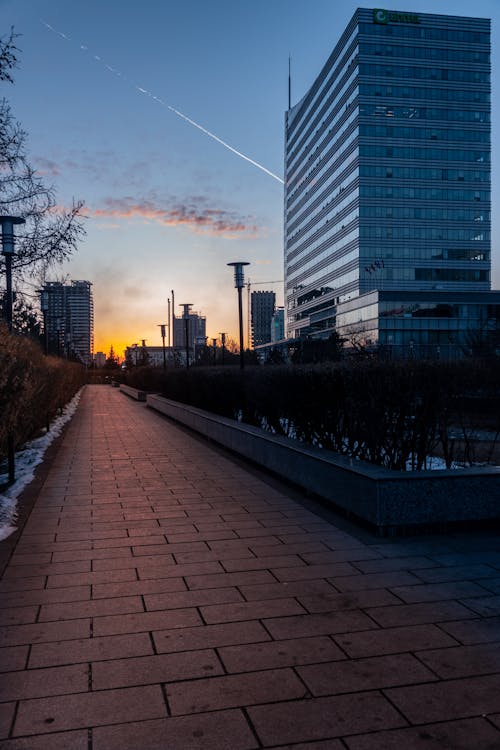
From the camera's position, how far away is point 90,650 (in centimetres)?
386

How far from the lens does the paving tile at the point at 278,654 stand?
365cm

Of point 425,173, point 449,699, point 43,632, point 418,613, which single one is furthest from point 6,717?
point 425,173

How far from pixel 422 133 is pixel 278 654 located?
10550 centimetres

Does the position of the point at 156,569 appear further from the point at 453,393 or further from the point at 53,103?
the point at 53,103

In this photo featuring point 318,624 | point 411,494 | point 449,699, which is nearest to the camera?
point 449,699

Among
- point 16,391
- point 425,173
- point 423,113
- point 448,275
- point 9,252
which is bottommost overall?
point 16,391

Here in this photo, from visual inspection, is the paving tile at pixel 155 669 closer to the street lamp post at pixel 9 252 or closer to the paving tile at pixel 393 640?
the paving tile at pixel 393 640

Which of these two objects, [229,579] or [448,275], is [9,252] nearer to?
[229,579]

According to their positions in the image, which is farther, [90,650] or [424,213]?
[424,213]

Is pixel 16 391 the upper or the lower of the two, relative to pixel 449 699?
upper

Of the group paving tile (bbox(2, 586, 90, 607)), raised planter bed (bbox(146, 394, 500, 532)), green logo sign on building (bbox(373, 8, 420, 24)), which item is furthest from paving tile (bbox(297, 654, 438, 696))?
green logo sign on building (bbox(373, 8, 420, 24))

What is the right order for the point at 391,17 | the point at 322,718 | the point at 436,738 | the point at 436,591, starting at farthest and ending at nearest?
the point at 391,17 → the point at 436,591 → the point at 322,718 → the point at 436,738

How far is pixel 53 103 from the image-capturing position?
11.9 m

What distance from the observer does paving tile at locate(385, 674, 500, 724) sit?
10.2ft
